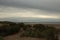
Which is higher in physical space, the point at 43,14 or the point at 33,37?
the point at 43,14

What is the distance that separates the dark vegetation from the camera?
0.62m

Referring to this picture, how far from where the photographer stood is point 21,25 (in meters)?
0.64

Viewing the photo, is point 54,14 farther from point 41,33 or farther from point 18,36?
point 18,36

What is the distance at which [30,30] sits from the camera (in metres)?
0.64

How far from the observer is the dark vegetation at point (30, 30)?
62 cm

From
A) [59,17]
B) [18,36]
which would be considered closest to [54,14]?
[59,17]

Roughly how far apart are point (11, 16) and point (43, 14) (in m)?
0.18

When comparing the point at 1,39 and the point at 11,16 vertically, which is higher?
the point at 11,16

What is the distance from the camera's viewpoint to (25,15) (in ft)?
2.18

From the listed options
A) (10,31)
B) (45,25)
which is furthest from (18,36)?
(45,25)

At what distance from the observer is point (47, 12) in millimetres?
659

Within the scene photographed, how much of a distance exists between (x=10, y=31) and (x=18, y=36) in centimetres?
5

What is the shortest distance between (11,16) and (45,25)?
0.64ft

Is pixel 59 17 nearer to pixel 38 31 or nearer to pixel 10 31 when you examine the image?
pixel 38 31
